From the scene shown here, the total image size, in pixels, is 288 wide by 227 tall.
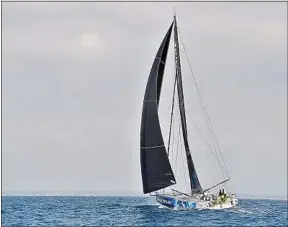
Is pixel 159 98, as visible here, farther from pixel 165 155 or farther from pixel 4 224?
pixel 4 224

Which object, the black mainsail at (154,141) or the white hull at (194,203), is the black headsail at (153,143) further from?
the white hull at (194,203)

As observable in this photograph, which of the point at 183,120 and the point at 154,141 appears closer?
the point at 154,141

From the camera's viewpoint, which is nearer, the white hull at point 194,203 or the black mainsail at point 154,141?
the black mainsail at point 154,141

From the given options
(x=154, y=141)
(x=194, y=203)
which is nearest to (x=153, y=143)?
(x=154, y=141)

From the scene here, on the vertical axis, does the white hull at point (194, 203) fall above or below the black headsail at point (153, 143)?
below

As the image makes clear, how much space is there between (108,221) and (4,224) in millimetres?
8758

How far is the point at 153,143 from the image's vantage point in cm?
6862

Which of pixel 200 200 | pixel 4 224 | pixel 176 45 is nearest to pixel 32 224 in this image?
pixel 4 224

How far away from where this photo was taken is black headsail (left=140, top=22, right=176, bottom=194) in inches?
2699

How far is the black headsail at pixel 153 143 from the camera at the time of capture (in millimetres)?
68562

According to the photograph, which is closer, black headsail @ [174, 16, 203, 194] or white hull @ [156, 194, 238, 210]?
white hull @ [156, 194, 238, 210]

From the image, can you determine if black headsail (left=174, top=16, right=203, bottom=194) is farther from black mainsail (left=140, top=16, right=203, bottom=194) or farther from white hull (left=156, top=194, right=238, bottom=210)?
white hull (left=156, top=194, right=238, bottom=210)

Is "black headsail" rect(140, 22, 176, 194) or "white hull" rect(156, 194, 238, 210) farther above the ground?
"black headsail" rect(140, 22, 176, 194)

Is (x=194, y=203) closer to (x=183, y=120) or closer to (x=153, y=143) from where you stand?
(x=153, y=143)
